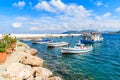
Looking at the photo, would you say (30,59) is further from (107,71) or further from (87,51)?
(87,51)

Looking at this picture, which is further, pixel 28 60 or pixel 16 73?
pixel 28 60

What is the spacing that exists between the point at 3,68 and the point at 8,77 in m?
1.41

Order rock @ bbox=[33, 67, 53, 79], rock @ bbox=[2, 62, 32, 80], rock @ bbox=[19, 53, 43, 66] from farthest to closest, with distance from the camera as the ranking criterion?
1. rock @ bbox=[19, 53, 43, 66]
2. rock @ bbox=[33, 67, 53, 79]
3. rock @ bbox=[2, 62, 32, 80]

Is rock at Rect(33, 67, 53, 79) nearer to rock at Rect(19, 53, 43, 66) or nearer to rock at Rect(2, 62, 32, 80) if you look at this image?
rock at Rect(2, 62, 32, 80)

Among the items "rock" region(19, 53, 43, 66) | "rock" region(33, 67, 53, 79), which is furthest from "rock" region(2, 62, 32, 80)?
"rock" region(19, 53, 43, 66)

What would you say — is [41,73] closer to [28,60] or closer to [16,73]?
[16,73]

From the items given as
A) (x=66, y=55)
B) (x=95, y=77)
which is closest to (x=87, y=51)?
(x=66, y=55)

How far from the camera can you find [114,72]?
21.5 m

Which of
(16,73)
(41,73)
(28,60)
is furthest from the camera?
(28,60)

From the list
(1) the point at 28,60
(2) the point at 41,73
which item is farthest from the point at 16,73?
(1) the point at 28,60

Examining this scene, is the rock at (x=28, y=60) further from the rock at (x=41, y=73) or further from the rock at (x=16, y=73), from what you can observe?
the rock at (x=16, y=73)

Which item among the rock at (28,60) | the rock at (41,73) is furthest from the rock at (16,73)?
the rock at (28,60)

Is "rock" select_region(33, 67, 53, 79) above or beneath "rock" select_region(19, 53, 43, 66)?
beneath

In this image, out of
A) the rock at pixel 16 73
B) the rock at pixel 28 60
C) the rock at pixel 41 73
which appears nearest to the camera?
the rock at pixel 16 73
